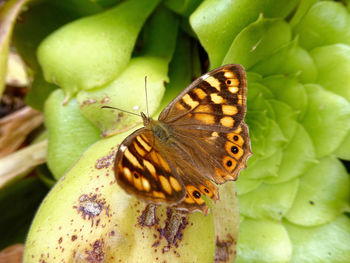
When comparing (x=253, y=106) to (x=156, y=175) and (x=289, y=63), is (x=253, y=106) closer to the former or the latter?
(x=289, y=63)

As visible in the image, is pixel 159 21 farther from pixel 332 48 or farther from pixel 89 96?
pixel 332 48

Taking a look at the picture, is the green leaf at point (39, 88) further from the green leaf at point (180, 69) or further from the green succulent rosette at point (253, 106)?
the green leaf at point (180, 69)

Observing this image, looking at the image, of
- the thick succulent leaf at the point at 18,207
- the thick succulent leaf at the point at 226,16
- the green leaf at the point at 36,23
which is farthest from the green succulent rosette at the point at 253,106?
the thick succulent leaf at the point at 18,207

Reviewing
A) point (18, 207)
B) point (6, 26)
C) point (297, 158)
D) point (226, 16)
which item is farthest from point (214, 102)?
point (18, 207)

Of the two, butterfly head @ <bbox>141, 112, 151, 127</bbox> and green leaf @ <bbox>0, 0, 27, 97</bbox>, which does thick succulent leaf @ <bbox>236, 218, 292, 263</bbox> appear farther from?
green leaf @ <bbox>0, 0, 27, 97</bbox>

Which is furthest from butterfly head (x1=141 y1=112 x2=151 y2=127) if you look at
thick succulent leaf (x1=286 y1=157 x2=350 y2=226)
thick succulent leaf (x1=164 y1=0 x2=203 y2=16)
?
thick succulent leaf (x1=286 y1=157 x2=350 y2=226)
